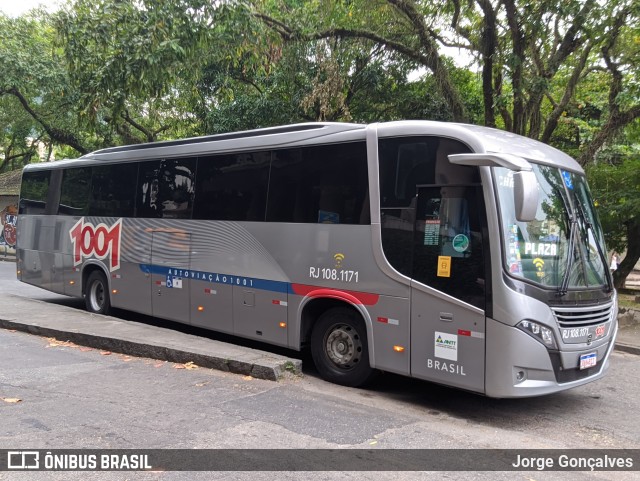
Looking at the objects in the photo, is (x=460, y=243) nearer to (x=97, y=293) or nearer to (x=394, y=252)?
(x=394, y=252)

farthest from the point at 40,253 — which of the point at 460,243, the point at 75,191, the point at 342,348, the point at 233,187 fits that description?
the point at 460,243

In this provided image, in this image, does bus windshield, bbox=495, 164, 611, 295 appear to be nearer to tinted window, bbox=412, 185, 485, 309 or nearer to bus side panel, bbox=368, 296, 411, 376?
tinted window, bbox=412, 185, 485, 309

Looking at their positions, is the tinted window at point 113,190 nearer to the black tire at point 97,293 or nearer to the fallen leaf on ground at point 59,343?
the black tire at point 97,293

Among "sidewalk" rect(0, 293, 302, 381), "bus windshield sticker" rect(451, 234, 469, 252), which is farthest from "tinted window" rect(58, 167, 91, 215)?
"bus windshield sticker" rect(451, 234, 469, 252)

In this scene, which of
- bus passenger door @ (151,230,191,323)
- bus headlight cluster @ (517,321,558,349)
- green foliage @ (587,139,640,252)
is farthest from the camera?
green foliage @ (587,139,640,252)

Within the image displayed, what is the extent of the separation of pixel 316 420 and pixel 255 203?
3497 millimetres

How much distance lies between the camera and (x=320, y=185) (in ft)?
23.0

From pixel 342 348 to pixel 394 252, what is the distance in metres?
1.47

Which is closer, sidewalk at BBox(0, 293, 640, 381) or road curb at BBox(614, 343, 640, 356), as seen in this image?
sidewalk at BBox(0, 293, 640, 381)

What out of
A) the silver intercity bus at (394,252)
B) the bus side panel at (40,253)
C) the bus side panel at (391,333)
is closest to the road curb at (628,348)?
the silver intercity bus at (394,252)

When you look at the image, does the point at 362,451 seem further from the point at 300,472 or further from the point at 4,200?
the point at 4,200

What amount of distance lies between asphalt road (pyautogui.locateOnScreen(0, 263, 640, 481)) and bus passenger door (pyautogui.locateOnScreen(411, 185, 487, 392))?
0.57 metres

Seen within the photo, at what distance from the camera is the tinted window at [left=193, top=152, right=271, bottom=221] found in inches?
308

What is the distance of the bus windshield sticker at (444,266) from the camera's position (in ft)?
18.7
